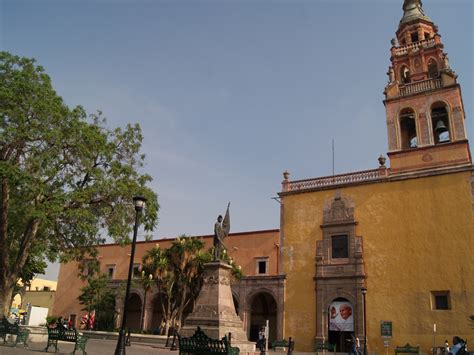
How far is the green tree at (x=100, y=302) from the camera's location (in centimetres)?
3097

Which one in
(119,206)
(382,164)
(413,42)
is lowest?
(119,206)

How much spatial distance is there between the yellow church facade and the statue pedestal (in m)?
9.27

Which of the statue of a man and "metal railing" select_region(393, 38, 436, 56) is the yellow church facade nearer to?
"metal railing" select_region(393, 38, 436, 56)

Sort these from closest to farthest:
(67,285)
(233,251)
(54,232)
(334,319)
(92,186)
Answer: (92,186), (54,232), (334,319), (233,251), (67,285)

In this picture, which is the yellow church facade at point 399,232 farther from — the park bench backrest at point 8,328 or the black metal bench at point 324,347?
the park bench backrest at point 8,328

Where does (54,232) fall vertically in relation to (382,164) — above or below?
below

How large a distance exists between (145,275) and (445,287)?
16.6m

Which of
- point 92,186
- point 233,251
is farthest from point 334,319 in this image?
point 92,186

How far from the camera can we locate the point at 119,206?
16562 mm

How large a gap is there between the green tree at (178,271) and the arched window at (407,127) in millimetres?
12590

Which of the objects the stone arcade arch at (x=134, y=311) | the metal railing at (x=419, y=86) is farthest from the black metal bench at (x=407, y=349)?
the stone arcade arch at (x=134, y=311)

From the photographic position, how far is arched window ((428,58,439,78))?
84.4ft

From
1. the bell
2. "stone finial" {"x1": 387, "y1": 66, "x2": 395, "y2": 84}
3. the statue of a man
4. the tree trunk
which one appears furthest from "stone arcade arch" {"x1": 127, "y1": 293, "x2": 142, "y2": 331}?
the bell

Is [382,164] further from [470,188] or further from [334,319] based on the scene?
[334,319]
